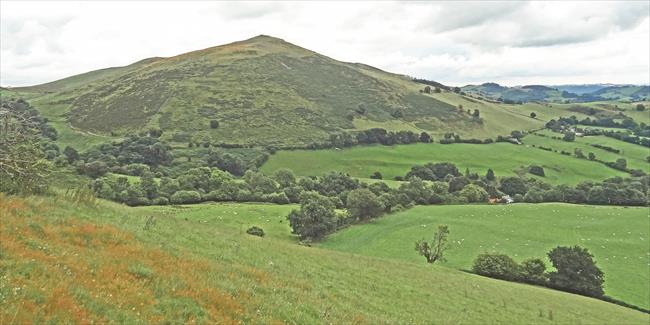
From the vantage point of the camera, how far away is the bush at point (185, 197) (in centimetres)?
9369

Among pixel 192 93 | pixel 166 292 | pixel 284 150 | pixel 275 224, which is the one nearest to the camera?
pixel 166 292

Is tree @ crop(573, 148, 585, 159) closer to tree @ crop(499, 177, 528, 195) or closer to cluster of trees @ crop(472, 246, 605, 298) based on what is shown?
tree @ crop(499, 177, 528, 195)

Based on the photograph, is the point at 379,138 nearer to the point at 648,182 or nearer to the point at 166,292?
the point at 648,182

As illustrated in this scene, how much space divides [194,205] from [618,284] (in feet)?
243

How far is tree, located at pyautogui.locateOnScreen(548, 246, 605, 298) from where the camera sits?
5450 cm

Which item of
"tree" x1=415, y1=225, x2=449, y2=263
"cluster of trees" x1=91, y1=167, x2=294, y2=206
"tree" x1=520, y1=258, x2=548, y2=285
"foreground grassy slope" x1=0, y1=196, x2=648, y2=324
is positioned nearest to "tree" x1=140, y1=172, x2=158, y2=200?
"cluster of trees" x1=91, y1=167, x2=294, y2=206

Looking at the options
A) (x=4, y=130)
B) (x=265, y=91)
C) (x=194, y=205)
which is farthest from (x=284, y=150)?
(x=4, y=130)

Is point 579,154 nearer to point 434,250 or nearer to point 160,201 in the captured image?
point 434,250

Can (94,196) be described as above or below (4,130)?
below

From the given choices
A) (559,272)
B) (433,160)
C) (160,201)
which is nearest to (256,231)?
(160,201)

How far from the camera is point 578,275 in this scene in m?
55.4

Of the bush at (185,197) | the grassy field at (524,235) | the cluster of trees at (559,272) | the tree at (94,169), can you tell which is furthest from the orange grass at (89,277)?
the tree at (94,169)

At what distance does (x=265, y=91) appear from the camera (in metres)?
198

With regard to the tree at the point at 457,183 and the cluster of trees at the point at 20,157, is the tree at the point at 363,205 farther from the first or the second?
the cluster of trees at the point at 20,157
